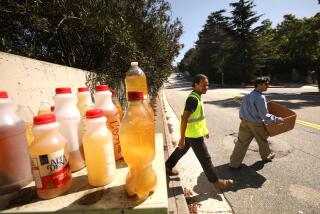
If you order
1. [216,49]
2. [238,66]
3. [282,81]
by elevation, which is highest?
[216,49]

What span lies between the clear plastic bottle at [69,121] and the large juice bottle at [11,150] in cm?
24

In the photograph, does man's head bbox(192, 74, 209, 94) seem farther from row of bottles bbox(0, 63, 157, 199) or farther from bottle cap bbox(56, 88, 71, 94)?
bottle cap bbox(56, 88, 71, 94)

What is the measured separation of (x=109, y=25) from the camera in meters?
5.50

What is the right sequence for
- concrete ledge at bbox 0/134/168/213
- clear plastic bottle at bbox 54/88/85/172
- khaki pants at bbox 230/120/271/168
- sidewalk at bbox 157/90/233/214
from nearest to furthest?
concrete ledge at bbox 0/134/168/213, clear plastic bottle at bbox 54/88/85/172, sidewalk at bbox 157/90/233/214, khaki pants at bbox 230/120/271/168

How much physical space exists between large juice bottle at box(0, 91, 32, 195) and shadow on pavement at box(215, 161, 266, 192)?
3.92 meters

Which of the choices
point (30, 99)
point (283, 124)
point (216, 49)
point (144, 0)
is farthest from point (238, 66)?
point (30, 99)

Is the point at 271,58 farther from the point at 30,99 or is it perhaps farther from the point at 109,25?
the point at 30,99

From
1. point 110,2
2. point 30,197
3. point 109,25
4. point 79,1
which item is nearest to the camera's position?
point 30,197

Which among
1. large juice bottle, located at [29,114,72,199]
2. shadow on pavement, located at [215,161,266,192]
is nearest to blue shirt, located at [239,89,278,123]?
shadow on pavement, located at [215,161,266,192]

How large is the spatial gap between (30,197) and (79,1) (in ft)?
15.1

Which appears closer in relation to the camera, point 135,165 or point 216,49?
point 135,165

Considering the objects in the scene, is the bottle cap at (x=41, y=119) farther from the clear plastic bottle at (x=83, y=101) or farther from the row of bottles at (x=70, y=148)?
the clear plastic bottle at (x=83, y=101)

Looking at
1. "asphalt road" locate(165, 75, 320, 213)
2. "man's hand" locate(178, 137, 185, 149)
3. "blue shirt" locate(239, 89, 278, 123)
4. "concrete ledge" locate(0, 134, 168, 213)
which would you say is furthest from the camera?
"blue shirt" locate(239, 89, 278, 123)

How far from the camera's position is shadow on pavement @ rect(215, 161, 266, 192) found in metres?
4.77
